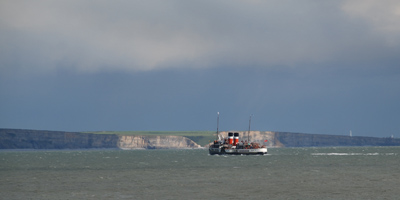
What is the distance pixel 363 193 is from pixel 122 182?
106 feet

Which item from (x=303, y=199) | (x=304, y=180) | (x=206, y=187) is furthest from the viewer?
(x=304, y=180)

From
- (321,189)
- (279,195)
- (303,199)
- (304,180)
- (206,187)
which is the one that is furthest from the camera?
(304,180)

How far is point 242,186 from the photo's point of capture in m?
72.1

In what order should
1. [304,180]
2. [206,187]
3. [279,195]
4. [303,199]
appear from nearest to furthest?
[303,199] < [279,195] < [206,187] < [304,180]

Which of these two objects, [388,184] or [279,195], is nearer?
[279,195]

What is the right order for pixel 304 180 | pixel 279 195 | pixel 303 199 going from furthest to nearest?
1. pixel 304 180
2. pixel 279 195
3. pixel 303 199

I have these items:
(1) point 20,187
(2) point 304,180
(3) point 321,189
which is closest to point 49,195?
(1) point 20,187

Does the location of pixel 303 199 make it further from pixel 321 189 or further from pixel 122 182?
pixel 122 182

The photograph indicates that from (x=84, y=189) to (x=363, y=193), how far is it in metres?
30.5

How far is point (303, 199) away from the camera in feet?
186

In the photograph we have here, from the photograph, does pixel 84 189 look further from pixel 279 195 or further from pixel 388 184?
pixel 388 184

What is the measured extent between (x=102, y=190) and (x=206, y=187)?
38.4ft

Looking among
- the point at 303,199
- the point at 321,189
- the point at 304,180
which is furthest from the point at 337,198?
the point at 304,180

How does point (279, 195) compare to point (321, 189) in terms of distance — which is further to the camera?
point (321, 189)
